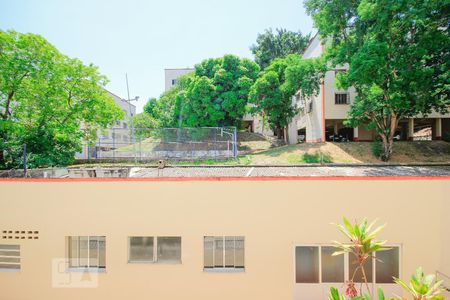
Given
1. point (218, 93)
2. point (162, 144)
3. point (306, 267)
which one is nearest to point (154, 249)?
point (306, 267)

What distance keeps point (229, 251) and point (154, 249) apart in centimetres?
166

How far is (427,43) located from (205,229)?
1609 centimetres

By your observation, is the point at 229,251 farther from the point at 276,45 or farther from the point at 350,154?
the point at 276,45

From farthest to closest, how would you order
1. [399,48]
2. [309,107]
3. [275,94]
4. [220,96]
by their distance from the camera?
1. [309,107]
2. [220,96]
3. [275,94]
4. [399,48]

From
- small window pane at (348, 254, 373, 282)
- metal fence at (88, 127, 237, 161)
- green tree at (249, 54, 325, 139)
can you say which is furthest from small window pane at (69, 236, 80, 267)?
green tree at (249, 54, 325, 139)

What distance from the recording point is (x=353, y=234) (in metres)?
4.29

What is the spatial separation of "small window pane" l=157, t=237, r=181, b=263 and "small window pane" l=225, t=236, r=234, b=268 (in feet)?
3.41

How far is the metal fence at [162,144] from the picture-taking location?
14.9 metres

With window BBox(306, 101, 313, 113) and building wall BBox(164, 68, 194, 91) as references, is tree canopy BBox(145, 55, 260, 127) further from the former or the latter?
building wall BBox(164, 68, 194, 91)

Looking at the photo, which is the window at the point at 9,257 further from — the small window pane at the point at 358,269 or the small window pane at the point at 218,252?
the small window pane at the point at 358,269

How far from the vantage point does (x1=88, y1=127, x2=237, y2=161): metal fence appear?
14891 millimetres

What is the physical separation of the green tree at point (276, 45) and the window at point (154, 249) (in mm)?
36967

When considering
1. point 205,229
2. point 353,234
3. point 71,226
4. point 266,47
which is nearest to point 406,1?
point 353,234

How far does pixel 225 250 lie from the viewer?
5469mm
